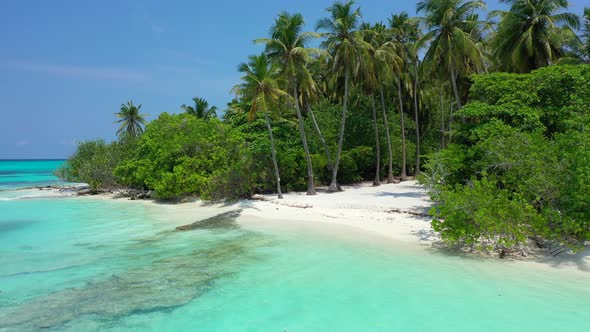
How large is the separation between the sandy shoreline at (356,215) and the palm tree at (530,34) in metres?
9.28

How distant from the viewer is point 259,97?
1859cm

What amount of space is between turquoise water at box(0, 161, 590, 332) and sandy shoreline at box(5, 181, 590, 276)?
1.79 ft

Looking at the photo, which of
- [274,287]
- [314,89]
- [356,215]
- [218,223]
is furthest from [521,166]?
[314,89]

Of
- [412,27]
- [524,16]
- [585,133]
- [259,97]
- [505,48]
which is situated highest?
[412,27]

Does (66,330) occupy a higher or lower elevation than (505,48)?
lower

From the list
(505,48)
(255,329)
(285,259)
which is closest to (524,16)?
(505,48)

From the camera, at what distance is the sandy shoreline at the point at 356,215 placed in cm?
900

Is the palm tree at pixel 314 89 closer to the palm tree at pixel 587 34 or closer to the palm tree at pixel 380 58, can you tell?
the palm tree at pixel 380 58

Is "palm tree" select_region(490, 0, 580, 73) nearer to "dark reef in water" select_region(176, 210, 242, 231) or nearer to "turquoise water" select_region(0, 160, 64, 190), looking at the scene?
"dark reef in water" select_region(176, 210, 242, 231)

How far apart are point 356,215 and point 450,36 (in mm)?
12656

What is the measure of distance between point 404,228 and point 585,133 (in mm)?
5761

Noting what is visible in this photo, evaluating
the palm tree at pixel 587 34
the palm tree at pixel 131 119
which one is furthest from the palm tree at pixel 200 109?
the palm tree at pixel 587 34

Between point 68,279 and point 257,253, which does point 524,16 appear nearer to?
point 257,253

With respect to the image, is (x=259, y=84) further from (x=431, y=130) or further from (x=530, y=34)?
(x=431, y=130)
